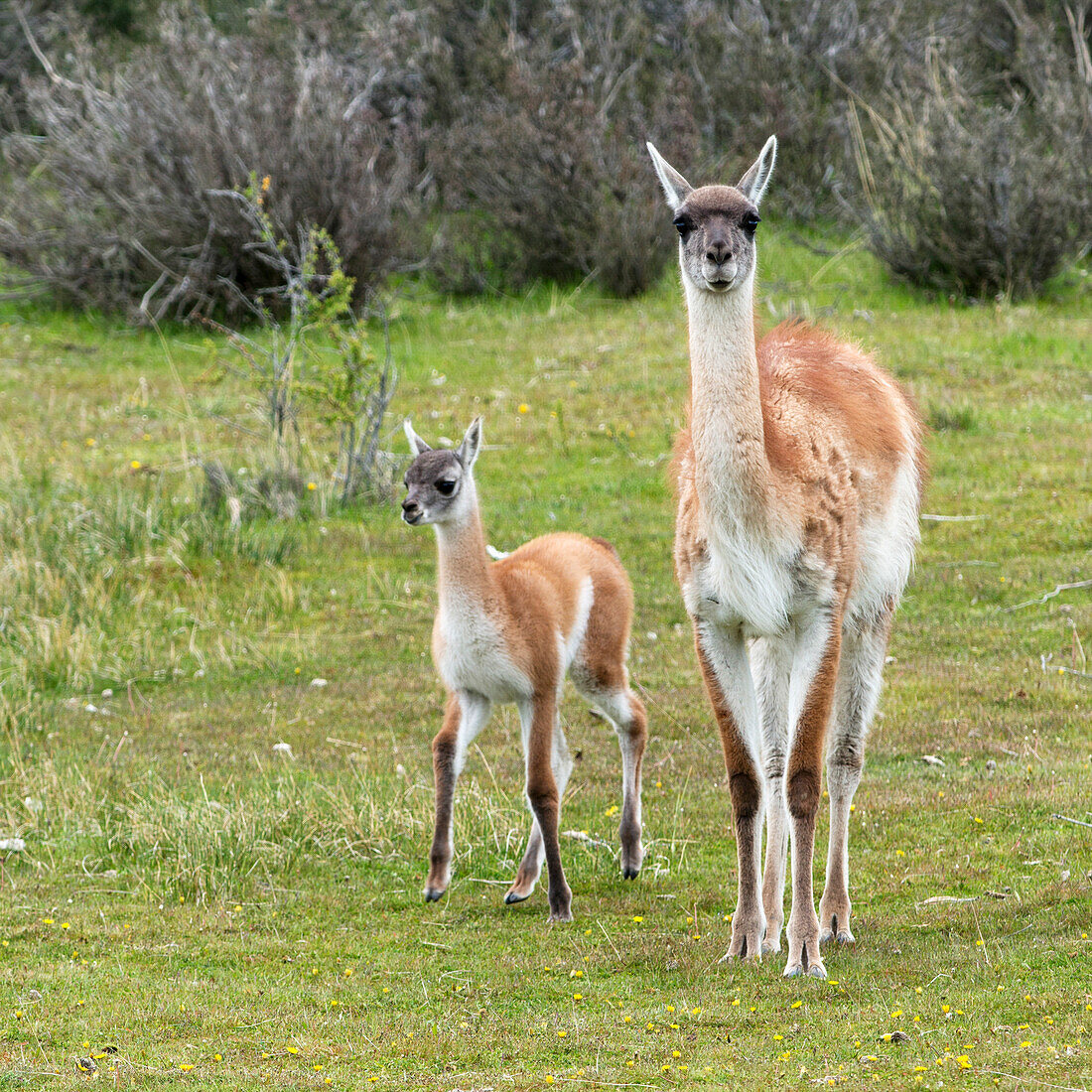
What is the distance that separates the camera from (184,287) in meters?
17.5

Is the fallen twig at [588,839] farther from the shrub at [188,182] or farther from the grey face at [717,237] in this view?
the shrub at [188,182]

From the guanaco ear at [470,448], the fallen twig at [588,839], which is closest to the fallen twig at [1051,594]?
the fallen twig at [588,839]

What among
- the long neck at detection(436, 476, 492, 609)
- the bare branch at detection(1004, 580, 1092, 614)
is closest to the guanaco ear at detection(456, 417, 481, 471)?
the long neck at detection(436, 476, 492, 609)

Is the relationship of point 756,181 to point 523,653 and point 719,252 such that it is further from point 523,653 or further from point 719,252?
point 523,653

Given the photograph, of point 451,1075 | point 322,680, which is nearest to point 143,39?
point 322,680

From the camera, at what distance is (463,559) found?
6074 millimetres

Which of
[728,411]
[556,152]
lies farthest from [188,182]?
[728,411]

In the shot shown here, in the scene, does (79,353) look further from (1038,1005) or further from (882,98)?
(1038,1005)

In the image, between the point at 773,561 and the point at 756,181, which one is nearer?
the point at 773,561

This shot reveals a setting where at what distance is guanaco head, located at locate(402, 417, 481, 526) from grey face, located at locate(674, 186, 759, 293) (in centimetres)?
172

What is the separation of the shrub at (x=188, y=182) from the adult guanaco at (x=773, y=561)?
12826 millimetres

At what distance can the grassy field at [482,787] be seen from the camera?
4414mm

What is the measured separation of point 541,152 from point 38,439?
24.7 ft

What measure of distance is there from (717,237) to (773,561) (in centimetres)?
106
